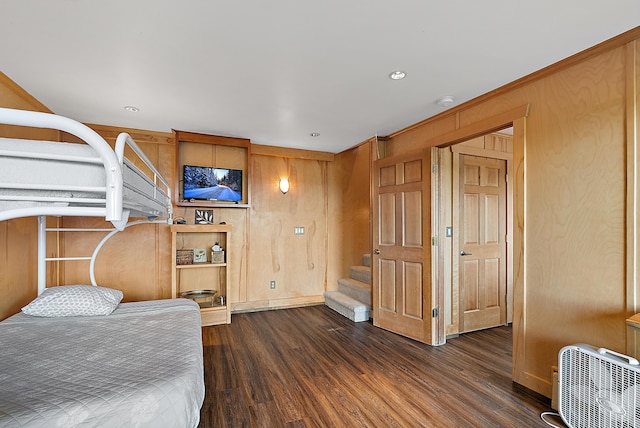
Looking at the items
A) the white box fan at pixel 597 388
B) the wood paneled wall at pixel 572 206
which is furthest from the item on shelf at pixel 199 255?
the white box fan at pixel 597 388

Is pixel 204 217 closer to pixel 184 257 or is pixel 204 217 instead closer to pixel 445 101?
pixel 184 257

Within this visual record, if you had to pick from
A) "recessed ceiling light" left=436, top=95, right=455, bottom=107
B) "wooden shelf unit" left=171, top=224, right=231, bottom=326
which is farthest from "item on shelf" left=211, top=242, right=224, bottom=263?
"recessed ceiling light" left=436, top=95, right=455, bottom=107

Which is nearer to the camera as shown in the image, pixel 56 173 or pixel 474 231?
pixel 56 173

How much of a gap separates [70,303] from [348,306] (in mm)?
2945

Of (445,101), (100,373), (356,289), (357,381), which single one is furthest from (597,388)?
(356,289)

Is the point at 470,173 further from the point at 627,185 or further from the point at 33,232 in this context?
the point at 33,232

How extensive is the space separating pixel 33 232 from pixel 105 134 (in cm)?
135

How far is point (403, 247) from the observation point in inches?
136

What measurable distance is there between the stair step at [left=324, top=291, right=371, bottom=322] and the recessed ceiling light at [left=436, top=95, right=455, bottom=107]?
2611 mm

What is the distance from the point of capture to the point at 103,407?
1188 mm

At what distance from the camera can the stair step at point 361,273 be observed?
14.8 ft

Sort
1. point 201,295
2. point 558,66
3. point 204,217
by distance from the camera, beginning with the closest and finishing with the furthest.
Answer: point 558,66, point 201,295, point 204,217

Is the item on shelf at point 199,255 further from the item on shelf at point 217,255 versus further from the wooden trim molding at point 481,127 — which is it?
the wooden trim molding at point 481,127

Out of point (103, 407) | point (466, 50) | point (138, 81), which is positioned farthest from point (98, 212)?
point (466, 50)
